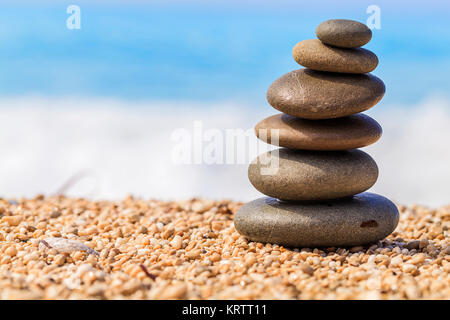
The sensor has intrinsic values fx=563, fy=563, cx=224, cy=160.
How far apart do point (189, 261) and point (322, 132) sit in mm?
1790

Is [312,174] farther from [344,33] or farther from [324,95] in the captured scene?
[344,33]

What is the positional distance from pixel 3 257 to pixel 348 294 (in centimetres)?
306

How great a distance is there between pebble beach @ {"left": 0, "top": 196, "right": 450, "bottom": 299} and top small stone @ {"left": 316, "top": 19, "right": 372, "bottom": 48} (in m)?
2.05

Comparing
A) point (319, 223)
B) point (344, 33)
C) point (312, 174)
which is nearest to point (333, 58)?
point (344, 33)

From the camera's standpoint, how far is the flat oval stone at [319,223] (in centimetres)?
549

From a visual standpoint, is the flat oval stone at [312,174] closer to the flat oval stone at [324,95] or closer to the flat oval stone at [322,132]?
the flat oval stone at [322,132]

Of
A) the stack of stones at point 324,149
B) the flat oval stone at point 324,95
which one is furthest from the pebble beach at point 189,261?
the flat oval stone at point 324,95

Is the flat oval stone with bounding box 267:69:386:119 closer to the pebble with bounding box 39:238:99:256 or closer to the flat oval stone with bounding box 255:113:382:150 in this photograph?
the flat oval stone with bounding box 255:113:382:150

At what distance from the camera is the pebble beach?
13.8ft

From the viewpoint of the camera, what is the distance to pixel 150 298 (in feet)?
13.4

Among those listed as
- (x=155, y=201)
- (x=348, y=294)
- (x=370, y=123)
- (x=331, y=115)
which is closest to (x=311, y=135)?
(x=331, y=115)

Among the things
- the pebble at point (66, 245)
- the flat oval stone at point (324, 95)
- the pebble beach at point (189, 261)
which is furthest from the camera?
the flat oval stone at point (324, 95)

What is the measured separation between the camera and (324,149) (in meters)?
5.59
